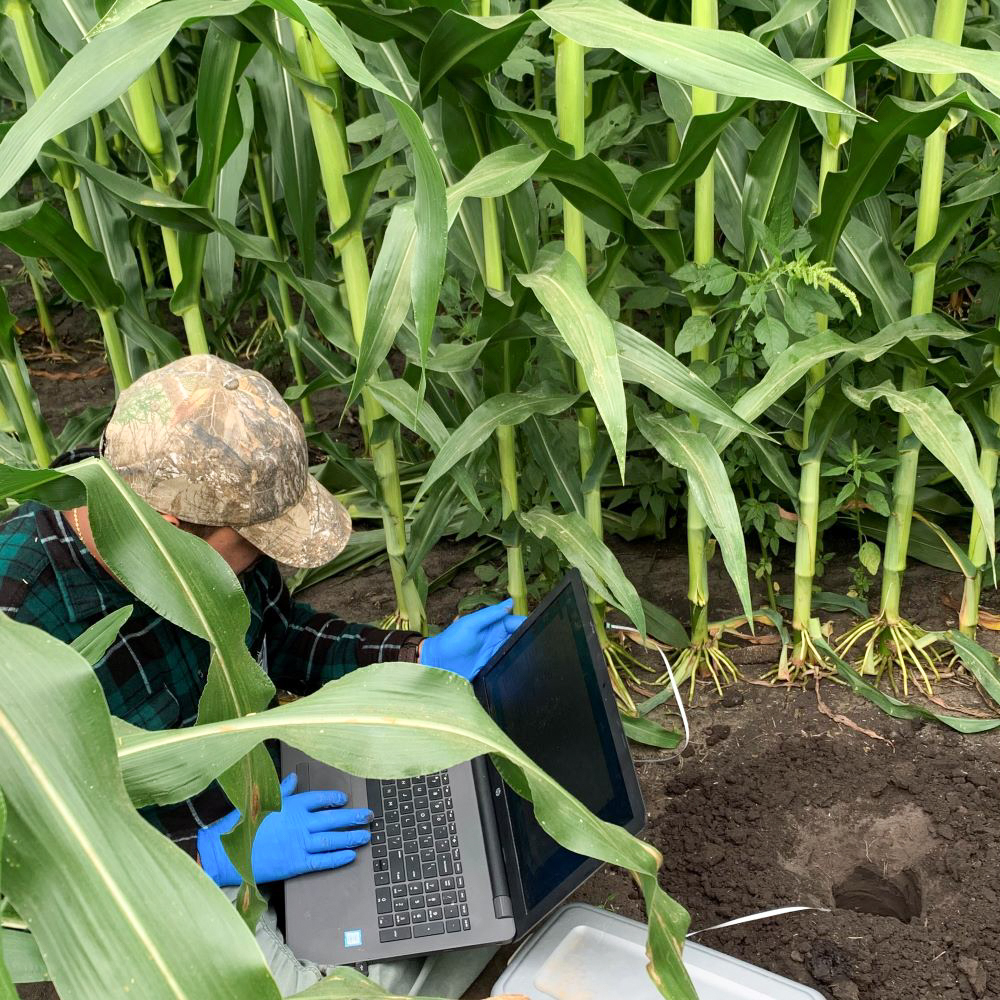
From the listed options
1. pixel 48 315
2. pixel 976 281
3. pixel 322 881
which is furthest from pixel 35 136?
pixel 48 315

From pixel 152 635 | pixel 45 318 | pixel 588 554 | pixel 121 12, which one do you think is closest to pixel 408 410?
pixel 588 554

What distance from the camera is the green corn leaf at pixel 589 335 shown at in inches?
37.2

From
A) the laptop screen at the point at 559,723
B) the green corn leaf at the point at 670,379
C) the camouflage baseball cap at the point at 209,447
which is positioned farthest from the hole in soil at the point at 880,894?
the camouflage baseball cap at the point at 209,447

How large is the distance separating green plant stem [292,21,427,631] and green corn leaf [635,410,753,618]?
35cm

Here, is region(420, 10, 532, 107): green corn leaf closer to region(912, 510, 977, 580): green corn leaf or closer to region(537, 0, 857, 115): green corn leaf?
region(537, 0, 857, 115): green corn leaf

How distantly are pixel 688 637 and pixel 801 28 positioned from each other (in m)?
0.84

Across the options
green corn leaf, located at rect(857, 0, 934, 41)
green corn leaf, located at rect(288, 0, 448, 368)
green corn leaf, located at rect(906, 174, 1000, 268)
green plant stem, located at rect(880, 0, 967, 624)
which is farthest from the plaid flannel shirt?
green corn leaf, located at rect(857, 0, 934, 41)

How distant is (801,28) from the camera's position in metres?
1.30

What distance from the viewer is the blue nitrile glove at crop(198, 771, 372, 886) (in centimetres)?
112

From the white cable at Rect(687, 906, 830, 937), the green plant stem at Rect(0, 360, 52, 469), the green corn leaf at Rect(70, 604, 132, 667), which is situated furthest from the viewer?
the green plant stem at Rect(0, 360, 52, 469)

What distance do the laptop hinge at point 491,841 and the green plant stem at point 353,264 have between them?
0.33 meters

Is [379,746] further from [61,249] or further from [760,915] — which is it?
[61,249]

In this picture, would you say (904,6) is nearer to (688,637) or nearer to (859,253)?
(859,253)

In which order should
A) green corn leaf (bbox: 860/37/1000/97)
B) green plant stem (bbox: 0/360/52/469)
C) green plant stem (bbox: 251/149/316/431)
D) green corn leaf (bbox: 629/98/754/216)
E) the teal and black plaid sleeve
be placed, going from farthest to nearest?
green plant stem (bbox: 251/149/316/431) → green plant stem (bbox: 0/360/52/469) → the teal and black plaid sleeve → green corn leaf (bbox: 629/98/754/216) → green corn leaf (bbox: 860/37/1000/97)
